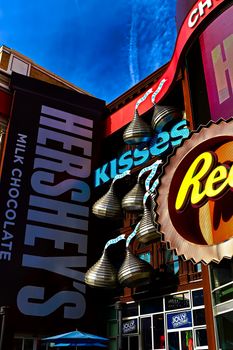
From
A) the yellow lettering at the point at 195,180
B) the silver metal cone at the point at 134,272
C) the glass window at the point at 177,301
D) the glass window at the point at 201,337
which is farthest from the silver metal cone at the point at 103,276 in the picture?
the yellow lettering at the point at 195,180

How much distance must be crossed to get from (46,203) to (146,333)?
8633mm

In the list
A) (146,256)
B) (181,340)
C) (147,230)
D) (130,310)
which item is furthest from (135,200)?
(181,340)

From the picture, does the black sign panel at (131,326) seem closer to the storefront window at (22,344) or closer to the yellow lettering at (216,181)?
the storefront window at (22,344)

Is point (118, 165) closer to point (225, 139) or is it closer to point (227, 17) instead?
point (227, 17)

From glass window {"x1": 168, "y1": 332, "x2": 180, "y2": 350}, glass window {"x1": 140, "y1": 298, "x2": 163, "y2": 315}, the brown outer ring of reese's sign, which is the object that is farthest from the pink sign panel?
glass window {"x1": 168, "y1": 332, "x2": 180, "y2": 350}

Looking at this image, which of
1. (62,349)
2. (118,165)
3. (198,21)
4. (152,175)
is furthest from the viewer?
(118,165)

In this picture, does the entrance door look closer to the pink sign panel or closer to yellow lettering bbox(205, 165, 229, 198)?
yellow lettering bbox(205, 165, 229, 198)

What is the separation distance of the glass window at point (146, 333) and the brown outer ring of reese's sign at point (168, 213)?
8.01 m

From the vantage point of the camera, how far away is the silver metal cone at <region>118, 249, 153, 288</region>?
20.1 m

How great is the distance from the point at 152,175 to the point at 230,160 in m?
8.58

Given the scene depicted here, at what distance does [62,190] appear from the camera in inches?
1005

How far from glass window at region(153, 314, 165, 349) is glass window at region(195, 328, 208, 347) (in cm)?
202

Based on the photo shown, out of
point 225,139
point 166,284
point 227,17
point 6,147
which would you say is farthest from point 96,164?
point 225,139

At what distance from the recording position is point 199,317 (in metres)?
18.1
